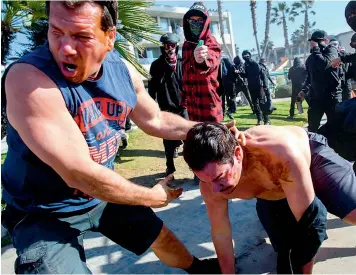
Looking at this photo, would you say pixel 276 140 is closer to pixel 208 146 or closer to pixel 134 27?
pixel 208 146

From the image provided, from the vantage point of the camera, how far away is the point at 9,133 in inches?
71.6

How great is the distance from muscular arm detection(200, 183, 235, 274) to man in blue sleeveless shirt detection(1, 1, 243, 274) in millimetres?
368

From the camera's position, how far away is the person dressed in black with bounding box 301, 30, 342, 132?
5285 millimetres

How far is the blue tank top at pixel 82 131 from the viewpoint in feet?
5.53

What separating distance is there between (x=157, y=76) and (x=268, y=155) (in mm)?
3106

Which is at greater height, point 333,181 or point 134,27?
point 134,27

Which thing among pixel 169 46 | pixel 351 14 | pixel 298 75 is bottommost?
pixel 298 75

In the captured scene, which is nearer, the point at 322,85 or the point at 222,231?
the point at 222,231

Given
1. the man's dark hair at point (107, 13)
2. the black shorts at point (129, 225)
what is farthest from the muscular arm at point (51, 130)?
the black shorts at point (129, 225)

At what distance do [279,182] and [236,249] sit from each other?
92 cm

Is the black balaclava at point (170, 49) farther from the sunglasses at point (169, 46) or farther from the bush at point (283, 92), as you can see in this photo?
the bush at point (283, 92)

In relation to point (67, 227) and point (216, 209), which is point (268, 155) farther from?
point (67, 227)

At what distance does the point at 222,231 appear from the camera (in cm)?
234

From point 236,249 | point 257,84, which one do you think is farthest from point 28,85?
point 257,84
